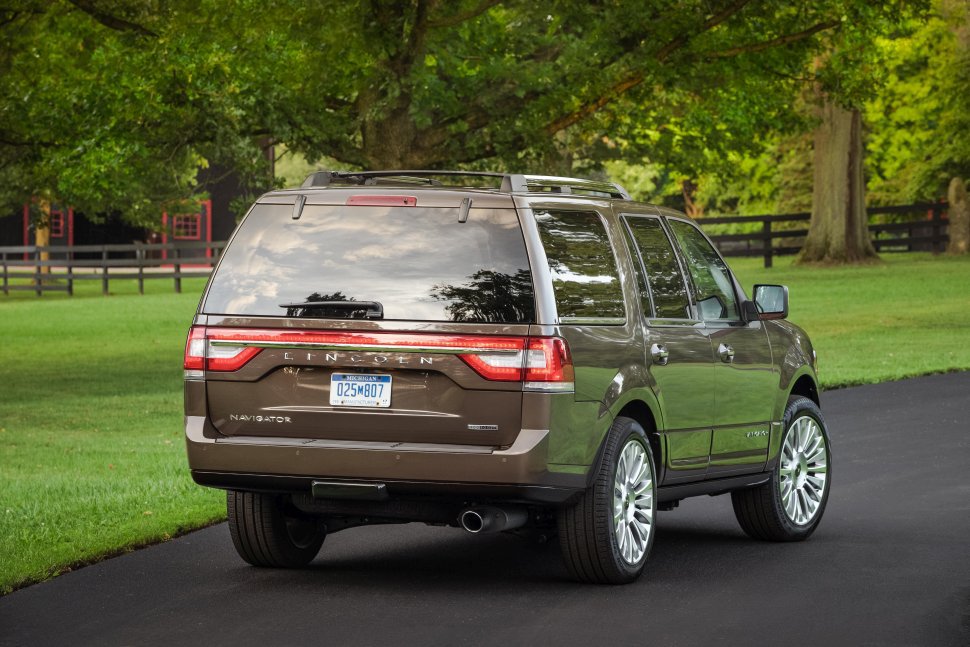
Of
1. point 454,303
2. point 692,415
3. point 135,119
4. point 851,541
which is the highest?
point 135,119

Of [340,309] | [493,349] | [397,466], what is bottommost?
[397,466]

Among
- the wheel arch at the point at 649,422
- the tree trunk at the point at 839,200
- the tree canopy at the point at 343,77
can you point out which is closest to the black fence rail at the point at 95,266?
the tree trunk at the point at 839,200

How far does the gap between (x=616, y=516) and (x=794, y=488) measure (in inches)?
91.5

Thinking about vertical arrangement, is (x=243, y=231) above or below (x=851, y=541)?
above

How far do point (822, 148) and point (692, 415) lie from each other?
45.6 metres

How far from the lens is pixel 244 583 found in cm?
866

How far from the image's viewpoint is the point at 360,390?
26.5 ft

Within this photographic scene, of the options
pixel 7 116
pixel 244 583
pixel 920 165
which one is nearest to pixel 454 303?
pixel 244 583

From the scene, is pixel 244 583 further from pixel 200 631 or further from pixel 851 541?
pixel 851 541

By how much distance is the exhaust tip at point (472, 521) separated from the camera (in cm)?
816

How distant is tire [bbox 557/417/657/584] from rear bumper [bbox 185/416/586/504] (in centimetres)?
21

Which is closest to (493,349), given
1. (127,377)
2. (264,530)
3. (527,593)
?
(527,593)

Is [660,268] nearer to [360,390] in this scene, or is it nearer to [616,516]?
[616,516]

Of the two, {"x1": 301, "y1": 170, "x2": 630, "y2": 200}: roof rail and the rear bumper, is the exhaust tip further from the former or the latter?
{"x1": 301, "y1": 170, "x2": 630, "y2": 200}: roof rail
